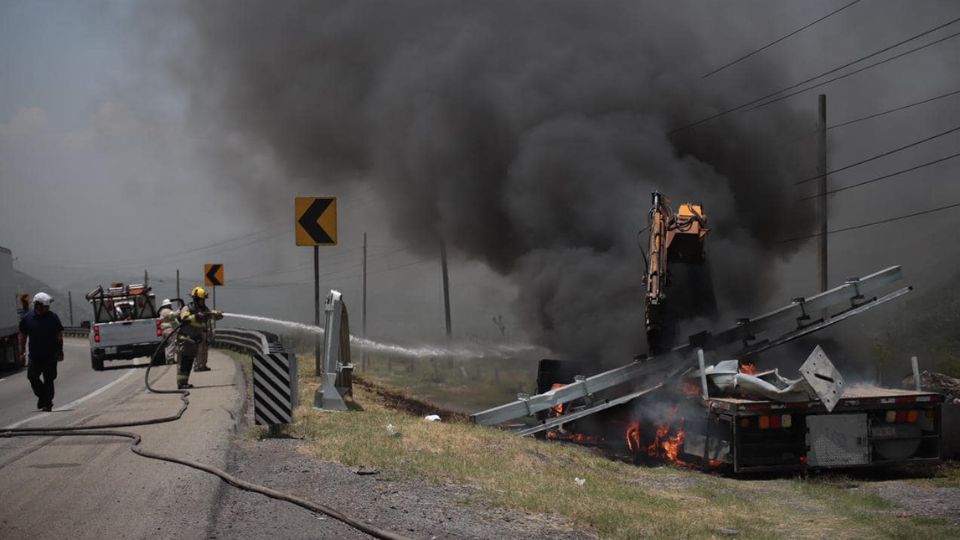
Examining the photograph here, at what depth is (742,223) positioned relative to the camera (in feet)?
62.0

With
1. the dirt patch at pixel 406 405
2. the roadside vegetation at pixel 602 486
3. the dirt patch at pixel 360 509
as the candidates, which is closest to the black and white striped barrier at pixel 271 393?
the roadside vegetation at pixel 602 486

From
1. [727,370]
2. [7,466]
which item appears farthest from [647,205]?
[7,466]

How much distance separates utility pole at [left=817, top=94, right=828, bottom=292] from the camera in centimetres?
1861

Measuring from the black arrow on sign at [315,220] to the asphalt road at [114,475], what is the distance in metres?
2.63

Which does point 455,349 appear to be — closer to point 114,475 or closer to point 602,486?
point 602,486

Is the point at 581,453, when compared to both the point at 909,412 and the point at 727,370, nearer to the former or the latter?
the point at 727,370

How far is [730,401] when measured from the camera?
10047 millimetres

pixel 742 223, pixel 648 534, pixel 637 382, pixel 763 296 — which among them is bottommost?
pixel 648 534

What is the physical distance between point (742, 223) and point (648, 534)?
1363cm

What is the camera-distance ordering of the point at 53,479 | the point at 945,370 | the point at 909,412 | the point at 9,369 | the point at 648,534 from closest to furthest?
the point at 648,534 → the point at 53,479 → the point at 909,412 → the point at 945,370 → the point at 9,369

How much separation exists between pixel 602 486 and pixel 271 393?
142 inches

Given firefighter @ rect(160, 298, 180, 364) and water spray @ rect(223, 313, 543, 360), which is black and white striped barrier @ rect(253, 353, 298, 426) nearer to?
firefighter @ rect(160, 298, 180, 364)

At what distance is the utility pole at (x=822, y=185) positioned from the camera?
61.1ft

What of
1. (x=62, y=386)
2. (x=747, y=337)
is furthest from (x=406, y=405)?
(x=62, y=386)
